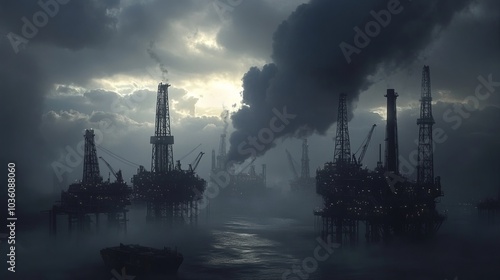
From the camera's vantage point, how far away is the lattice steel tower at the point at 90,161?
431 feet

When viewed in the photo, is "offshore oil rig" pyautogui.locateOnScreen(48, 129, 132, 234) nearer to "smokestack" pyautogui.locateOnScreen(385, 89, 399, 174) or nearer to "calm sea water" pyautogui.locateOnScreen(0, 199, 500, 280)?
"calm sea water" pyautogui.locateOnScreen(0, 199, 500, 280)

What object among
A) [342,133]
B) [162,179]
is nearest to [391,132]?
[342,133]

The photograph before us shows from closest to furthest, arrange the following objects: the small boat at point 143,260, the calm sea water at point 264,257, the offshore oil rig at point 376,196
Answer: the small boat at point 143,260 → the calm sea water at point 264,257 → the offshore oil rig at point 376,196

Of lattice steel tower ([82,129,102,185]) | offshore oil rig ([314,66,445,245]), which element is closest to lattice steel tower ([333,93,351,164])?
offshore oil rig ([314,66,445,245])

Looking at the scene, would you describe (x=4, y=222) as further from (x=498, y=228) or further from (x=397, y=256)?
(x=498, y=228)

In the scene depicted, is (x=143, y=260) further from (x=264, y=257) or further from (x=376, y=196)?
(x=376, y=196)

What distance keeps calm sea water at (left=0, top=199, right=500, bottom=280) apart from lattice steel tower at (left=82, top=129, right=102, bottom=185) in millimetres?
16042

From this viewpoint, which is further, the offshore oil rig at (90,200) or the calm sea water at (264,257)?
the offshore oil rig at (90,200)

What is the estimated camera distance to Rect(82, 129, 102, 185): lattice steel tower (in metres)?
131

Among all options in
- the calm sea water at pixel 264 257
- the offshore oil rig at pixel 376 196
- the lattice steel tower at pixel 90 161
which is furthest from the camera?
the lattice steel tower at pixel 90 161

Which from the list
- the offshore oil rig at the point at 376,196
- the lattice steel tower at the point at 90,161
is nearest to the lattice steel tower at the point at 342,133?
the offshore oil rig at the point at 376,196

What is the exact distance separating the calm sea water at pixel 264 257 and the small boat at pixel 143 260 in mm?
1697

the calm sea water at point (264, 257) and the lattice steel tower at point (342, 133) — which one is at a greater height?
the lattice steel tower at point (342, 133)

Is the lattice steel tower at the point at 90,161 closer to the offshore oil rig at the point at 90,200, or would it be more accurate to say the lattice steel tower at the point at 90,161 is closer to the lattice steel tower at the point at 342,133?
the offshore oil rig at the point at 90,200
